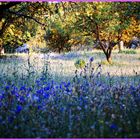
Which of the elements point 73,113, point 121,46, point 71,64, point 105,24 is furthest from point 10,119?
point 105,24

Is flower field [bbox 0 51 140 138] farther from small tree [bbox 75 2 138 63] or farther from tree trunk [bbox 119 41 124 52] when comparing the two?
tree trunk [bbox 119 41 124 52]

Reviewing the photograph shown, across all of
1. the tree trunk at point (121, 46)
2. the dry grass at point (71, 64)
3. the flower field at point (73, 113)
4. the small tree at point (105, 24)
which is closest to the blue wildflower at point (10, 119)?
the flower field at point (73, 113)

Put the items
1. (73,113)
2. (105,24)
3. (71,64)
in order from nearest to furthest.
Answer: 1. (73,113)
2. (71,64)
3. (105,24)

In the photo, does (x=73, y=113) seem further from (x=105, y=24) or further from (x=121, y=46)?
(x=105, y=24)

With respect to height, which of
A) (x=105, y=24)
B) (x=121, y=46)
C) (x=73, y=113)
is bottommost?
(x=73, y=113)

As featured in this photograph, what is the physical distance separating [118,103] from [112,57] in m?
7.88

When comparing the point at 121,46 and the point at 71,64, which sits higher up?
the point at 121,46

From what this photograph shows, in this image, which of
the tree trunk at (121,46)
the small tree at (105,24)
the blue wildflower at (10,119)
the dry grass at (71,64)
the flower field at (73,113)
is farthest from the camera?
the tree trunk at (121,46)

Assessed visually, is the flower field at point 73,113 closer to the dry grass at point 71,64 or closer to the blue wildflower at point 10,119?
the blue wildflower at point 10,119

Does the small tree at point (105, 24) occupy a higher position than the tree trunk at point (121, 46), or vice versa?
the small tree at point (105, 24)

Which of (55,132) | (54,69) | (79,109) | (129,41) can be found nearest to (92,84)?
(79,109)

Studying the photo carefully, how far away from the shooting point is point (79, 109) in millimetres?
6484

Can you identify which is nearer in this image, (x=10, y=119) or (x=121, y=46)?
(x=10, y=119)

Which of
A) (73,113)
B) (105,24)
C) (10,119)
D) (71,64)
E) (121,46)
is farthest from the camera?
(105,24)
